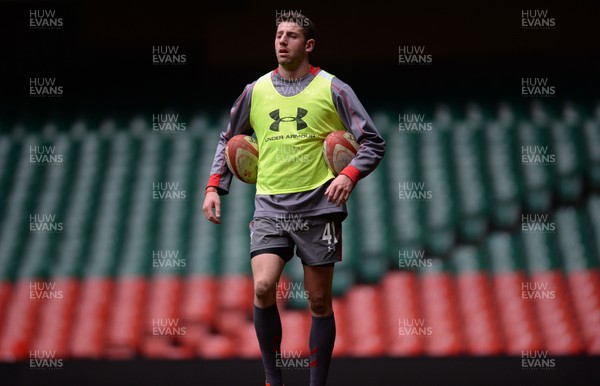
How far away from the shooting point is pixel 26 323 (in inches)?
245

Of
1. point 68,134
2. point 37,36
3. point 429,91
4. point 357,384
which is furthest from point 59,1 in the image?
point 357,384

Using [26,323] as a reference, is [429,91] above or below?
above

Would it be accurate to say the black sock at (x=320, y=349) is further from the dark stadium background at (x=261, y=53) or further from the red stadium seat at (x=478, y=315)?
the dark stadium background at (x=261, y=53)

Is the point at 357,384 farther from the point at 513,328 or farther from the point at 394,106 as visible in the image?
the point at 394,106

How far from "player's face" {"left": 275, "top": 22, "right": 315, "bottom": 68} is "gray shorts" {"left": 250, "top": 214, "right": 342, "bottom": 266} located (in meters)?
0.69

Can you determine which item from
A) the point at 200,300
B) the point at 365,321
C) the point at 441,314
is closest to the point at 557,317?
the point at 441,314

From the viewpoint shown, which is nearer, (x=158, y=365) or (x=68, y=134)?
(x=158, y=365)

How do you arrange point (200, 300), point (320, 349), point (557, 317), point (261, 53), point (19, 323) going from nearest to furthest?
point (320, 349) → point (557, 317) → point (19, 323) → point (200, 300) → point (261, 53)

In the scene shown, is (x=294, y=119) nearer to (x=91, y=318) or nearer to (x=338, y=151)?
(x=338, y=151)

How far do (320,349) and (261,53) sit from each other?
14.9ft

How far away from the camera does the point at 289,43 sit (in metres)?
3.69

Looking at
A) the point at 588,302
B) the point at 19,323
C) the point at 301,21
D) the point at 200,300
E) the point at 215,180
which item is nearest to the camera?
the point at 301,21

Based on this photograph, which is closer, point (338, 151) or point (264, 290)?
point (264, 290)

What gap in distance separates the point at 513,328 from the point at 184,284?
8.23ft
